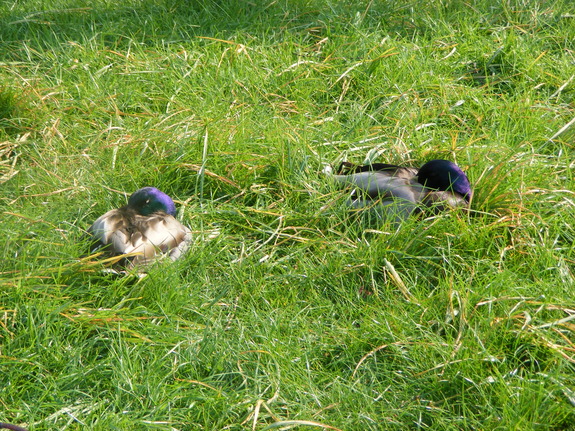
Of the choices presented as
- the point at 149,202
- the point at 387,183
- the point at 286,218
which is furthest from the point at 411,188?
the point at 149,202

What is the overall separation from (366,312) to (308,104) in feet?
5.56

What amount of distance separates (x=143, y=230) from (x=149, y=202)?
0.18m

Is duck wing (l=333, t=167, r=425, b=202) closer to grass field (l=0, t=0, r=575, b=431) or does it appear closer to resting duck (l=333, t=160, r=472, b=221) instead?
resting duck (l=333, t=160, r=472, b=221)

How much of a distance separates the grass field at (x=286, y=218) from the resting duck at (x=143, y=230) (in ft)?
0.32

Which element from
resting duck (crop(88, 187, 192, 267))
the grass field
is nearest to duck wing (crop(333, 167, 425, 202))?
the grass field

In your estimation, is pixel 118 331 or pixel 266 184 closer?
pixel 118 331

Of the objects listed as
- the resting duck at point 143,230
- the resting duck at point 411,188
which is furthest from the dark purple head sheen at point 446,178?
the resting duck at point 143,230

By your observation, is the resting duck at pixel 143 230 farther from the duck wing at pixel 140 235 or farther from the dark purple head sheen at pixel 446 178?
the dark purple head sheen at pixel 446 178

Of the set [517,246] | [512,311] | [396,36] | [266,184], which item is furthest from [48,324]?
[396,36]

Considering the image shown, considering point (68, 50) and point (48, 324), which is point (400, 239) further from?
point (68, 50)

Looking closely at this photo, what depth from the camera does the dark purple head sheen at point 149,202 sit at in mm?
3234

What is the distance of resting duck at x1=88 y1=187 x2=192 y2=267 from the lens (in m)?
3.01

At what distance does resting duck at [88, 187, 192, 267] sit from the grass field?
0.10 meters

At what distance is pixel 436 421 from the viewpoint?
2385mm
